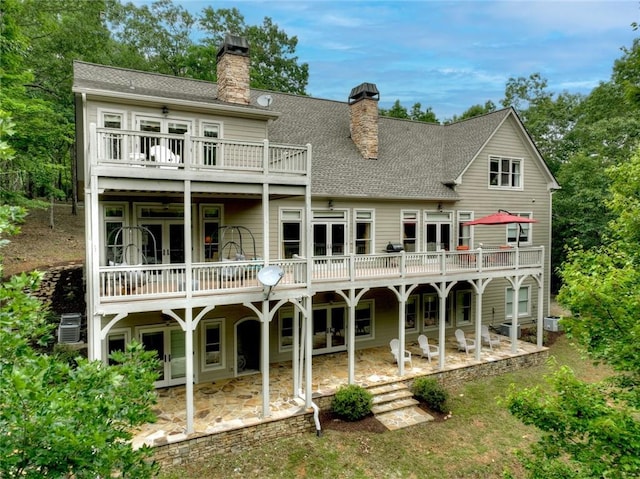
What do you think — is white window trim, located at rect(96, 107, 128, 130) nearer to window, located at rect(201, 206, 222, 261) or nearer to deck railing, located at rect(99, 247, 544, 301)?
window, located at rect(201, 206, 222, 261)

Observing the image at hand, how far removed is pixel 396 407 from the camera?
37.8ft

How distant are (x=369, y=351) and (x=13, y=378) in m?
13.8

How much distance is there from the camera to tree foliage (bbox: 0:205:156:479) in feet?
10.5

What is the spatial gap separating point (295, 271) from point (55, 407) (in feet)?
26.0

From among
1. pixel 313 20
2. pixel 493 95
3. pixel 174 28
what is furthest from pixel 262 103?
pixel 493 95

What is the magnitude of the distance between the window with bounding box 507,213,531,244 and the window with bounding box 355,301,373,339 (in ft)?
27.5

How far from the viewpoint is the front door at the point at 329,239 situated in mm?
14758

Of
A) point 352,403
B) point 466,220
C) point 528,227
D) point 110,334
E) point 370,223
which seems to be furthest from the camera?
point 528,227

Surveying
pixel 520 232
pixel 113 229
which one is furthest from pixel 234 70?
pixel 520 232

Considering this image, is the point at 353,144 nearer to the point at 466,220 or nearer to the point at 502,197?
the point at 466,220

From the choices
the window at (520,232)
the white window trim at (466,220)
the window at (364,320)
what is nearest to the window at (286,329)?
the window at (364,320)

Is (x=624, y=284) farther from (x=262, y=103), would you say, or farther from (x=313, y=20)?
(x=313, y=20)

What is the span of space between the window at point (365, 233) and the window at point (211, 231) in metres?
5.63

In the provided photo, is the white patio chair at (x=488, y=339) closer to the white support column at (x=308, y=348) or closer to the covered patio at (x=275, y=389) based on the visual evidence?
the covered patio at (x=275, y=389)
